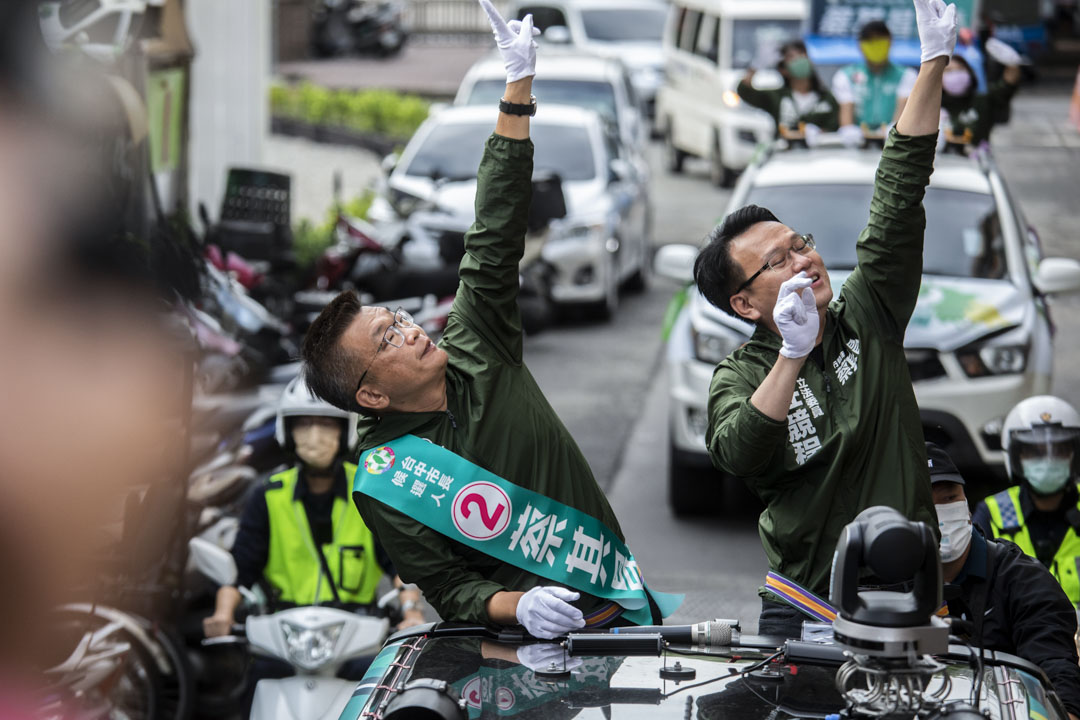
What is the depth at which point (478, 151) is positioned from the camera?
12.7 m

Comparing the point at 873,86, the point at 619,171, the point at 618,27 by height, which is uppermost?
the point at 873,86

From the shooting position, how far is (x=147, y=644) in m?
5.46

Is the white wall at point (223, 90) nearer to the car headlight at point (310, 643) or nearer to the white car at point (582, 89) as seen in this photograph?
the white car at point (582, 89)

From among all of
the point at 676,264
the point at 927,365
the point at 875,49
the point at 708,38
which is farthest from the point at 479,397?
the point at 708,38

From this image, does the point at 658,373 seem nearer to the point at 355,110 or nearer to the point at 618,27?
the point at 355,110

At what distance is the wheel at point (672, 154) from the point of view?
21484 millimetres

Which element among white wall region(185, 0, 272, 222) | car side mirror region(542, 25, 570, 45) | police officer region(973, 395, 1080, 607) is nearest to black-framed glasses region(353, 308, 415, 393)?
police officer region(973, 395, 1080, 607)

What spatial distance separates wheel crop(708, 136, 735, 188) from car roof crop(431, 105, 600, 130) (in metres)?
6.22

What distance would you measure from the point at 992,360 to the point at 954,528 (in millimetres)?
3842

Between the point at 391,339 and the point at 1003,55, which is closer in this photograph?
the point at 391,339

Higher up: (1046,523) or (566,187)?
(1046,523)

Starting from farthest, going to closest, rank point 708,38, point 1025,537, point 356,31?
point 356,31 → point 708,38 → point 1025,537

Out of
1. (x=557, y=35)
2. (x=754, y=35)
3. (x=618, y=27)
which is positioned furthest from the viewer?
(x=618, y=27)

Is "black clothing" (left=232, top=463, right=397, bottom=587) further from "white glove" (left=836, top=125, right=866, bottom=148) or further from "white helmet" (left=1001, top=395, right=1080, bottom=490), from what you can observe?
"white glove" (left=836, top=125, right=866, bottom=148)
